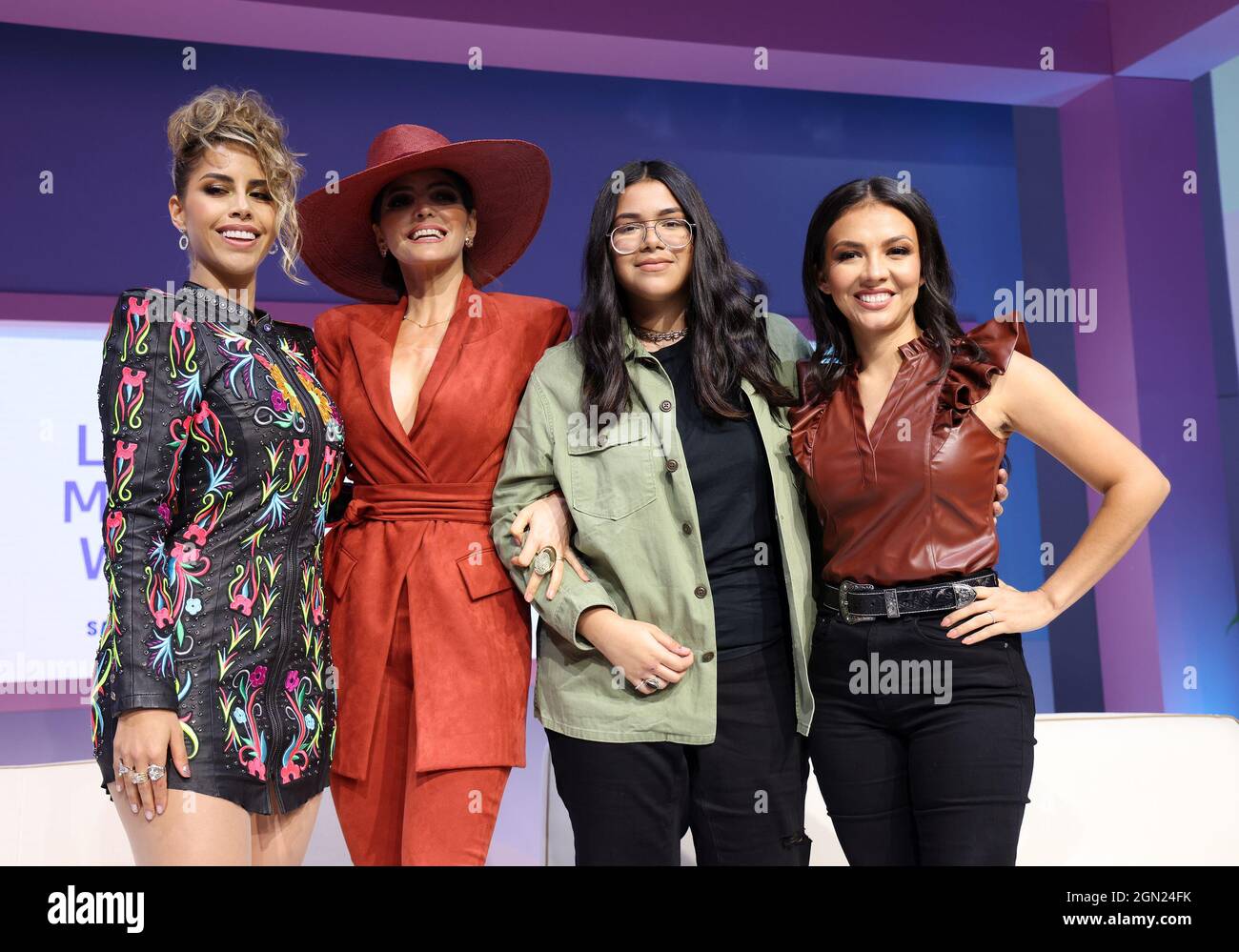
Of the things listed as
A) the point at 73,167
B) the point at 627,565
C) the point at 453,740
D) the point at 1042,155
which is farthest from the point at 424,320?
the point at 1042,155

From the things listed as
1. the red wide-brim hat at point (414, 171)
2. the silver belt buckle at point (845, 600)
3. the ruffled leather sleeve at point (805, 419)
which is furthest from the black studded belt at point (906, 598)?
the red wide-brim hat at point (414, 171)

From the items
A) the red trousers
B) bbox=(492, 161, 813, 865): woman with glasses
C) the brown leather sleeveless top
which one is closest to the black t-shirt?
bbox=(492, 161, 813, 865): woman with glasses

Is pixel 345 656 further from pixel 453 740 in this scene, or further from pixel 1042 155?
pixel 1042 155

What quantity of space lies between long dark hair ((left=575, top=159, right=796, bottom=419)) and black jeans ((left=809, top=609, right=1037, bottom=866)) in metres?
0.51

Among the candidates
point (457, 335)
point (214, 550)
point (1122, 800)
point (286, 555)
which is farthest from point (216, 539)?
point (1122, 800)

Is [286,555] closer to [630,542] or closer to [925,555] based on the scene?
[630,542]

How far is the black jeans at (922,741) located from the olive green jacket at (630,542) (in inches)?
3.6

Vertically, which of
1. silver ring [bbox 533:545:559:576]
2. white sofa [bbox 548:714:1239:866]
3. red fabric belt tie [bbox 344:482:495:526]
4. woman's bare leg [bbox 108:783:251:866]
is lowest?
white sofa [bbox 548:714:1239:866]

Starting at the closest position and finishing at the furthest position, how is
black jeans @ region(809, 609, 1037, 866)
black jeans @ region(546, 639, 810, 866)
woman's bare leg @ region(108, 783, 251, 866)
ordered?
woman's bare leg @ region(108, 783, 251, 866) → black jeans @ region(809, 609, 1037, 866) → black jeans @ region(546, 639, 810, 866)

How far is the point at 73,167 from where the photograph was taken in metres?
4.82

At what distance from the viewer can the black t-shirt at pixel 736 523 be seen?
81.0 inches

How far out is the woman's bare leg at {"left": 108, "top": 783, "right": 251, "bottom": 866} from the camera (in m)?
1.76

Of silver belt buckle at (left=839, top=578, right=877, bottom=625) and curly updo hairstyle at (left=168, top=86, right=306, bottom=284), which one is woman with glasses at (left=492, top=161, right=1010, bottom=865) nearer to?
silver belt buckle at (left=839, top=578, right=877, bottom=625)

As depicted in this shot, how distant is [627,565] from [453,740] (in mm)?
463
